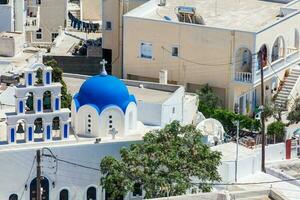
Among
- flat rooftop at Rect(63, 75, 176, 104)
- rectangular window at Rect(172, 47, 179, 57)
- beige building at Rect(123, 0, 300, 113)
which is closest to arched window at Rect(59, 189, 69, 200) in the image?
flat rooftop at Rect(63, 75, 176, 104)

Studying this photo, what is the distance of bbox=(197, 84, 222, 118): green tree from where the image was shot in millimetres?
60156

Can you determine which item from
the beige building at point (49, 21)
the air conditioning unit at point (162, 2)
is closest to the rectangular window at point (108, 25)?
the air conditioning unit at point (162, 2)

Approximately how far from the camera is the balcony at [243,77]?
61231 millimetres

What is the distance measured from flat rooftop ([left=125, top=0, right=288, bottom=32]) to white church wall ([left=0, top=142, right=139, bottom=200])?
1659 cm

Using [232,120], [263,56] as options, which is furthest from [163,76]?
[263,56]

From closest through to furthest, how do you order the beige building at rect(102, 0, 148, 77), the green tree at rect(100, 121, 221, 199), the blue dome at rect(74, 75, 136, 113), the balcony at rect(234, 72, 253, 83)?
1. the green tree at rect(100, 121, 221, 199)
2. the blue dome at rect(74, 75, 136, 113)
3. the balcony at rect(234, 72, 253, 83)
4. the beige building at rect(102, 0, 148, 77)

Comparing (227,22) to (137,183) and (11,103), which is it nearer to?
(11,103)

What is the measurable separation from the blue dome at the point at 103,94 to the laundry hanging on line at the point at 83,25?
95.0ft

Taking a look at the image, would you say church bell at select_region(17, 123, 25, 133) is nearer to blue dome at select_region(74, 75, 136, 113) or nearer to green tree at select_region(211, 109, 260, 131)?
blue dome at select_region(74, 75, 136, 113)

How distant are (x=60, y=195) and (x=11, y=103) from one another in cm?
917

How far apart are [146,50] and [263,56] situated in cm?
730

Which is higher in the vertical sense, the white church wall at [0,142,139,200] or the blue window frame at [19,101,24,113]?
the blue window frame at [19,101,24,113]

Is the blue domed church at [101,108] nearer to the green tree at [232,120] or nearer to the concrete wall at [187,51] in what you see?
the green tree at [232,120]

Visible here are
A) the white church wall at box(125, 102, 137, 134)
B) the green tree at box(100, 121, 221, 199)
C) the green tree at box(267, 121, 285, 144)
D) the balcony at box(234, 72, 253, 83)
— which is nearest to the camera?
the green tree at box(100, 121, 221, 199)
